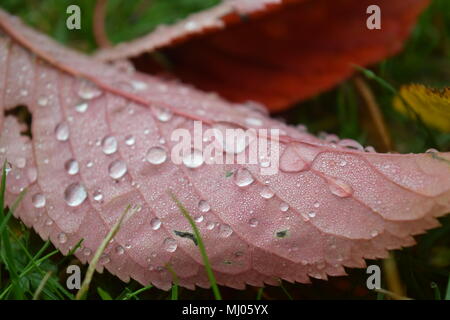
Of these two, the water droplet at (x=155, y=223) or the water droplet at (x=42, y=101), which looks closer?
the water droplet at (x=155, y=223)

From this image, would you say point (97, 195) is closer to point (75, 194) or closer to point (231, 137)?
point (75, 194)

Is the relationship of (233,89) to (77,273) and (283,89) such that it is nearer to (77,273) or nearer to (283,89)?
(283,89)

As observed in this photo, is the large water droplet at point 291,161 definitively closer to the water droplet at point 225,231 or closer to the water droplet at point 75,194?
the water droplet at point 225,231

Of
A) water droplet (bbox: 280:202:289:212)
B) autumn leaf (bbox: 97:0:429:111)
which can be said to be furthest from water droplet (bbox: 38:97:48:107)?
water droplet (bbox: 280:202:289:212)

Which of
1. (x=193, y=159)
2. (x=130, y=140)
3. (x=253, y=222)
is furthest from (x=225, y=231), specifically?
(x=130, y=140)

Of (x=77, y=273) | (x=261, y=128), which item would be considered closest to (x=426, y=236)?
(x=261, y=128)

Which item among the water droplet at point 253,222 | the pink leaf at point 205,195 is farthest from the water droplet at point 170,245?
the water droplet at point 253,222

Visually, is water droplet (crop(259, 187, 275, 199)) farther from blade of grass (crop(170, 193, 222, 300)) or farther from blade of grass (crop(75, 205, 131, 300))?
blade of grass (crop(75, 205, 131, 300))
